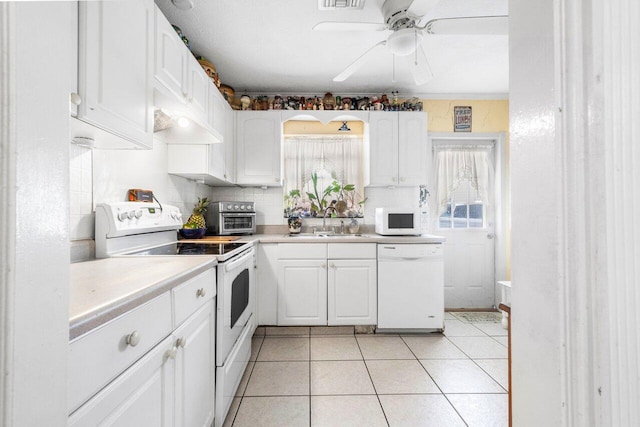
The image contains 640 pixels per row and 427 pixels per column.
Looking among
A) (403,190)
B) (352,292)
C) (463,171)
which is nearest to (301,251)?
(352,292)

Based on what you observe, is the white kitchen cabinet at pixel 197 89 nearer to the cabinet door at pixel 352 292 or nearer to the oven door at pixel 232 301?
the oven door at pixel 232 301

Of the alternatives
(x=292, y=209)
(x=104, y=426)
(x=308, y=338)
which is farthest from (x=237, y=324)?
(x=292, y=209)

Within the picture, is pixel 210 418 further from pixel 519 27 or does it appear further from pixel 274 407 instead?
pixel 519 27

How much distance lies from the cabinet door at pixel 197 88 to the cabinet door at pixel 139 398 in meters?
1.43

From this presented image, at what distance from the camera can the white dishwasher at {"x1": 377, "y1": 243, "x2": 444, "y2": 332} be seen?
271 cm

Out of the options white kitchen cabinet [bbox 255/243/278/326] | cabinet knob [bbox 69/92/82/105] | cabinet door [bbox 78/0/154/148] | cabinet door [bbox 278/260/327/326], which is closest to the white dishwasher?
cabinet door [bbox 278/260/327/326]

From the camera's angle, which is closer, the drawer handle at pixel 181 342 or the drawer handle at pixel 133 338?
the drawer handle at pixel 133 338

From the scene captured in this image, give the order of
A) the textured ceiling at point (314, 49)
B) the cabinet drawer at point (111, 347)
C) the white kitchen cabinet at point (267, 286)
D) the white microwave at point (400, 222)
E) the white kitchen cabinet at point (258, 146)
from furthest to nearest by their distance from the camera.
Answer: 1. the white kitchen cabinet at point (258, 146)
2. the white microwave at point (400, 222)
3. the white kitchen cabinet at point (267, 286)
4. the textured ceiling at point (314, 49)
5. the cabinet drawer at point (111, 347)

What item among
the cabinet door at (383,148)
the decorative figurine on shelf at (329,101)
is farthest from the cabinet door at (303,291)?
the decorative figurine on shelf at (329,101)

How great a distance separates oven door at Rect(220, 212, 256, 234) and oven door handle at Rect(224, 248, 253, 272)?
520 millimetres

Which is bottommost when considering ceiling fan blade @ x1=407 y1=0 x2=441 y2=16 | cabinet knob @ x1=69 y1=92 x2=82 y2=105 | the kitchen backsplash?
the kitchen backsplash

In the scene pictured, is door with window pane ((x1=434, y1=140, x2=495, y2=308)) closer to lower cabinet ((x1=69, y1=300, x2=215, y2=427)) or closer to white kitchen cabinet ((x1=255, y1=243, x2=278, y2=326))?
white kitchen cabinet ((x1=255, y1=243, x2=278, y2=326))

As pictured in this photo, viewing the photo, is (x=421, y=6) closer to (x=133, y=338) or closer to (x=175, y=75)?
(x=175, y=75)

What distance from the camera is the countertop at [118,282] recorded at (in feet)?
2.24
